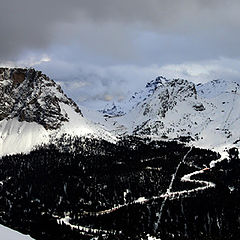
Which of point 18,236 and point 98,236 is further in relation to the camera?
point 98,236

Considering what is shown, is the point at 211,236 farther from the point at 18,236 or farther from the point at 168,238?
the point at 18,236

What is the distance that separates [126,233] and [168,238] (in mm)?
19728

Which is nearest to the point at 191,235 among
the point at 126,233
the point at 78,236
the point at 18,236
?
the point at 126,233

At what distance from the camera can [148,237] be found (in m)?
194

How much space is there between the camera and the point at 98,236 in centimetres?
19800

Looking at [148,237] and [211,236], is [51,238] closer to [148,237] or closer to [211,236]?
[148,237]

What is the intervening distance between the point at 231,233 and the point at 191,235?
16.8 m

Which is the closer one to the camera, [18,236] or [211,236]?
[18,236]

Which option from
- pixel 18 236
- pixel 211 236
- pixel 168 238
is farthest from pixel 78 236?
pixel 18 236

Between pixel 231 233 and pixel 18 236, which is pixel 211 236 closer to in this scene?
pixel 231 233

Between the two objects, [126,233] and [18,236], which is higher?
[126,233]

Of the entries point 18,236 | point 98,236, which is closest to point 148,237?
point 98,236

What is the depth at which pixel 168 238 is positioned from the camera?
623ft

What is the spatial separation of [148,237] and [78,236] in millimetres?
30153
